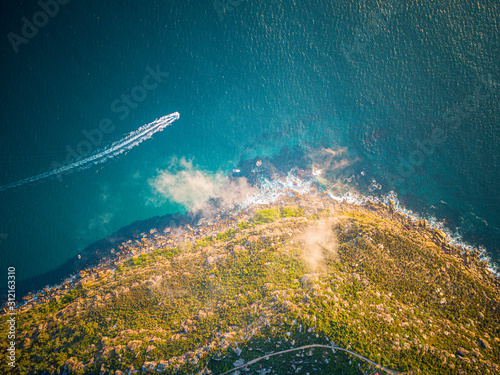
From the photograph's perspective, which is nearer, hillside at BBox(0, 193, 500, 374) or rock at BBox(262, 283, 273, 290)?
hillside at BBox(0, 193, 500, 374)

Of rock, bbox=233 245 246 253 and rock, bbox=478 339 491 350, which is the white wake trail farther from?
rock, bbox=478 339 491 350

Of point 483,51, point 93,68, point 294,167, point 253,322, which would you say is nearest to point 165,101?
point 93,68

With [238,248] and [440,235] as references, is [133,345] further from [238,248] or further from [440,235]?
[440,235]

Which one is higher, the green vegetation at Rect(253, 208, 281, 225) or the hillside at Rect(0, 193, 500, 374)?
the green vegetation at Rect(253, 208, 281, 225)

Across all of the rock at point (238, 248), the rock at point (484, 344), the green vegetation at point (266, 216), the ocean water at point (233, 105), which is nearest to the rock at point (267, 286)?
the rock at point (238, 248)

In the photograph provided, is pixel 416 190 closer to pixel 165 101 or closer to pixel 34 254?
pixel 165 101

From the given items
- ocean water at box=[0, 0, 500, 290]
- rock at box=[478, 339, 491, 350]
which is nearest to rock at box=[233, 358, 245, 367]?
ocean water at box=[0, 0, 500, 290]

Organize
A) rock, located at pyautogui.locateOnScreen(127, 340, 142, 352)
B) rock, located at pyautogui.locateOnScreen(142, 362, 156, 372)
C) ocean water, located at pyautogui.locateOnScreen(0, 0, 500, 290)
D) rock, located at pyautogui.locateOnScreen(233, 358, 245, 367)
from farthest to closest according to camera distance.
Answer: ocean water, located at pyautogui.locateOnScreen(0, 0, 500, 290), rock, located at pyautogui.locateOnScreen(127, 340, 142, 352), rock, located at pyautogui.locateOnScreen(233, 358, 245, 367), rock, located at pyautogui.locateOnScreen(142, 362, 156, 372)
